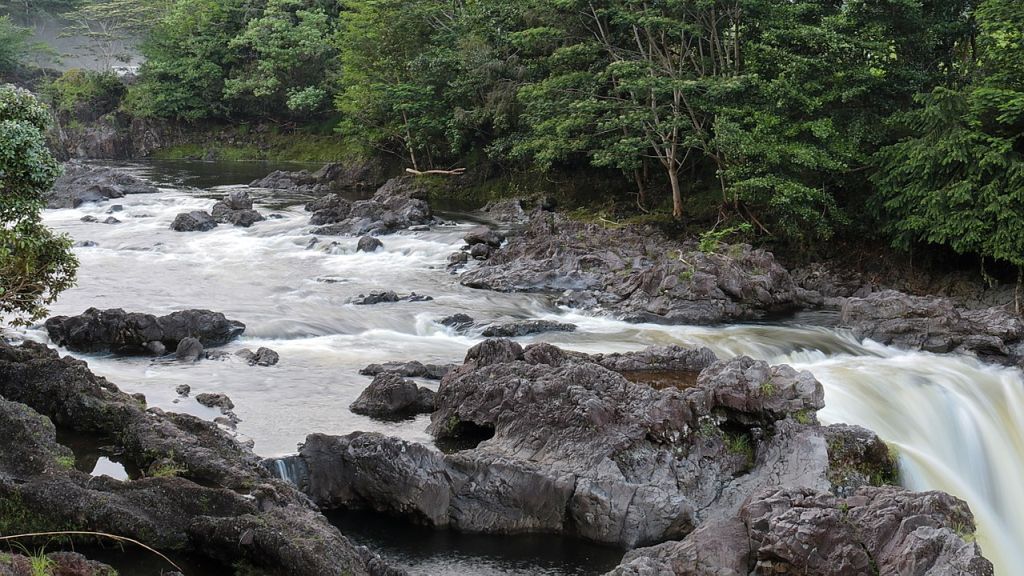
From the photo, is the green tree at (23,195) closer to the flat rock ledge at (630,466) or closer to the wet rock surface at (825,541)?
the flat rock ledge at (630,466)

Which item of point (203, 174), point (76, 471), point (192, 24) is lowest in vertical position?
point (203, 174)

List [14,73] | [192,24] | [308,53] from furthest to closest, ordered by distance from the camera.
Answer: [14,73], [192,24], [308,53]

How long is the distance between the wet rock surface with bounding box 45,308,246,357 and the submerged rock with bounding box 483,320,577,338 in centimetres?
621

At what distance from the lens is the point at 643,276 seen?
2378 cm

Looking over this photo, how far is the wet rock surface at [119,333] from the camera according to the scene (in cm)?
1859

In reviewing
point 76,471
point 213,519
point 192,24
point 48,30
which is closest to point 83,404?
point 76,471

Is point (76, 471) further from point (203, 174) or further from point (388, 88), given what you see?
point (203, 174)

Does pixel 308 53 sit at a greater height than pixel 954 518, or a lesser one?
greater

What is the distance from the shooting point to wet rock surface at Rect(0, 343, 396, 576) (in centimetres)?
943

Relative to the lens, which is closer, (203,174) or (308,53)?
(203,174)

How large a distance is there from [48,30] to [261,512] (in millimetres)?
92200

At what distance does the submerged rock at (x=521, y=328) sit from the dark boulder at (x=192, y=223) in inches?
703

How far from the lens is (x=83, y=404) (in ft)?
40.5

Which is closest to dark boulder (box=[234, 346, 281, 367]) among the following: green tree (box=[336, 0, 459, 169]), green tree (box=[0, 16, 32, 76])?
green tree (box=[336, 0, 459, 169])
